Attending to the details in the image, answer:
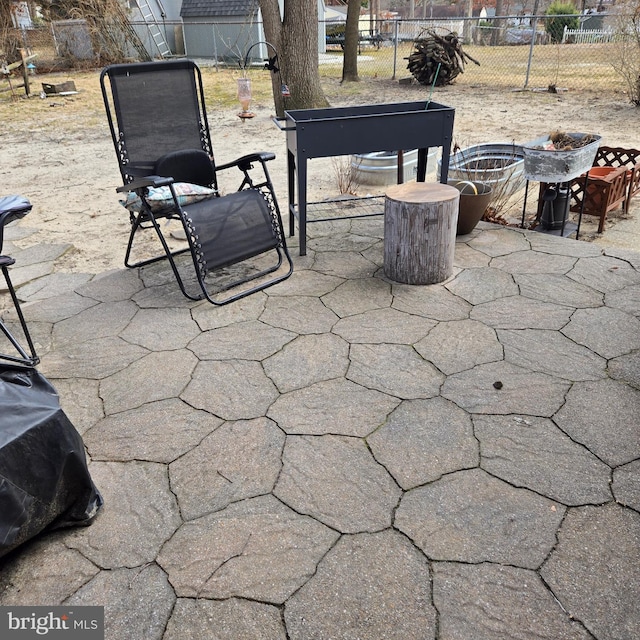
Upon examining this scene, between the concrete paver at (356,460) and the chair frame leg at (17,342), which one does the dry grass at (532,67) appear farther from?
the chair frame leg at (17,342)

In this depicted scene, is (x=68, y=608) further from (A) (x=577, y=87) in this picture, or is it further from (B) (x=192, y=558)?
(A) (x=577, y=87)

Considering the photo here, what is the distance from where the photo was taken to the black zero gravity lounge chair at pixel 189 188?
10.8 feet

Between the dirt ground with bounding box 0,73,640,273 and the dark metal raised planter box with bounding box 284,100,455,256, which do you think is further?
the dirt ground with bounding box 0,73,640,273

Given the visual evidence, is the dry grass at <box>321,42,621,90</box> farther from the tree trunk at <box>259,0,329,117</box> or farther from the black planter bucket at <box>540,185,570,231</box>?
the black planter bucket at <box>540,185,570,231</box>

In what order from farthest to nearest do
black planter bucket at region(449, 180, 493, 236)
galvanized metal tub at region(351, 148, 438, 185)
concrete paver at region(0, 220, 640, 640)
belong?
galvanized metal tub at region(351, 148, 438, 185), black planter bucket at region(449, 180, 493, 236), concrete paver at region(0, 220, 640, 640)

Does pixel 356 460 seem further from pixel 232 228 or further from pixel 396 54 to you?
pixel 396 54

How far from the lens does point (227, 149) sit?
7.68 meters

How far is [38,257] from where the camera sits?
14.1 ft

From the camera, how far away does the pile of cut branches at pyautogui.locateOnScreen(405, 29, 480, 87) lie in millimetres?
13297

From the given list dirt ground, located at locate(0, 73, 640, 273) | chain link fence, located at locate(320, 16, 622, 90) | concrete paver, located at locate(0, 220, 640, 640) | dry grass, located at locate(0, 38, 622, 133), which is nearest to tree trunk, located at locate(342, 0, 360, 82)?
dry grass, located at locate(0, 38, 622, 133)

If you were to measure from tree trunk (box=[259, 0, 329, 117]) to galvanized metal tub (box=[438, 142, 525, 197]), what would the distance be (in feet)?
11.7

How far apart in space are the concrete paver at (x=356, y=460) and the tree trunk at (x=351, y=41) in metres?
11.4

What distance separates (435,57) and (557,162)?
10.6 metres

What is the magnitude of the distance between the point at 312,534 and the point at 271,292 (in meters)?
1.89
